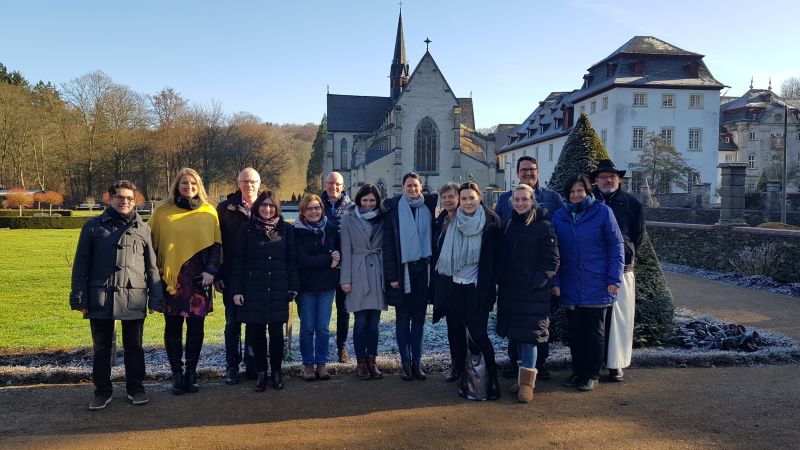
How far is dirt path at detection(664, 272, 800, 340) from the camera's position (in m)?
8.16

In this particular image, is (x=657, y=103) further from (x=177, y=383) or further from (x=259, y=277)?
(x=177, y=383)

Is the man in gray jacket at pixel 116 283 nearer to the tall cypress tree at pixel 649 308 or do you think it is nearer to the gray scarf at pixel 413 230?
the gray scarf at pixel 413 230

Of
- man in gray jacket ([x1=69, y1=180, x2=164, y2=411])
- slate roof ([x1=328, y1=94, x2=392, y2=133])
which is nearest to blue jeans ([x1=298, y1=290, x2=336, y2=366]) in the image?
man in gray jacket ([x1=69, y1=180, x2=164, y2=411])

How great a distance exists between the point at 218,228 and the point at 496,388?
9.83ft

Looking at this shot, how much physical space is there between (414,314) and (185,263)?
2.25m

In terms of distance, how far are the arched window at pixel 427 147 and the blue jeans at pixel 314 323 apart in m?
47.3

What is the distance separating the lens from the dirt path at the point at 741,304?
8.16 m

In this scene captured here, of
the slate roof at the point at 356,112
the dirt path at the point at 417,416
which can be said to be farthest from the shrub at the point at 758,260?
the slate roof at the point at 356,112

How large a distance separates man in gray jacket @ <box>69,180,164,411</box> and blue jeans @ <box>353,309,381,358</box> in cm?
187

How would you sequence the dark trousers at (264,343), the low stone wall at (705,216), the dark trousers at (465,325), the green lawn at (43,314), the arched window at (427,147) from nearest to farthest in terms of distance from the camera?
the dark trousers at (465,325)
the dark trousers at (264,343)
the green lawn at (43,314)
the low stone wall at (705,216)
the arched window at (427,147)

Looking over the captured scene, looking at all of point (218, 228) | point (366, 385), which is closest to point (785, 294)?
point (366, 385)

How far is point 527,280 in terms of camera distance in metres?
4.64

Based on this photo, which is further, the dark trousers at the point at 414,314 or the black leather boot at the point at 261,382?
the dark trousers at the point at 414,314

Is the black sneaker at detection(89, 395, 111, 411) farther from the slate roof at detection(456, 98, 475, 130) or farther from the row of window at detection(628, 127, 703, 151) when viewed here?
the slate roof at detection(456, 98, 475, 130)
